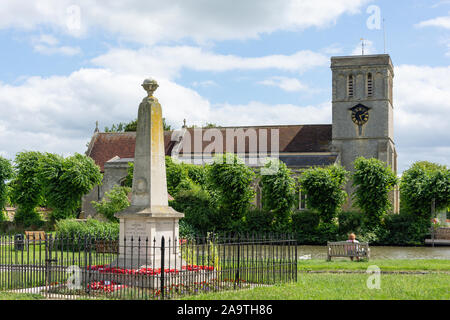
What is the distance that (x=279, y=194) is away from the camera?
4400 centimetres

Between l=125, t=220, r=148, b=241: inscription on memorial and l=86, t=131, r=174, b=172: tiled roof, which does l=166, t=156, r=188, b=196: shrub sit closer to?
l=86, t=131, r=174, b=172: tiled roof

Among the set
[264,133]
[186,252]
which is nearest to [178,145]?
[264,133]

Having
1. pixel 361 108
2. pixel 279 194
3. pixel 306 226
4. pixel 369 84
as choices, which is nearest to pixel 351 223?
pixel 306 226

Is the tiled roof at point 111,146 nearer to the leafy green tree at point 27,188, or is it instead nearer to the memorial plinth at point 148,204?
the leafy green tree at point 27,188

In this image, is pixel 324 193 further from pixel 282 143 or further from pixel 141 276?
pixel 141 276

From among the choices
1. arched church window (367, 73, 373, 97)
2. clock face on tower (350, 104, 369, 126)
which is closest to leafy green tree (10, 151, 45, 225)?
clock face on tower (350, 104, 369, 126)

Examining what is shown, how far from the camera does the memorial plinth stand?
14688 mm

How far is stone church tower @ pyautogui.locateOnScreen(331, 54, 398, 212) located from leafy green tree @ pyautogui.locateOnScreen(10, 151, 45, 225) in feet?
91.3

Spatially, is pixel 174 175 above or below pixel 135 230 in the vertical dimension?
above

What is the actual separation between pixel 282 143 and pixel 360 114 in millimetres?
8300

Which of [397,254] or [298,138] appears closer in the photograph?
[397,254]

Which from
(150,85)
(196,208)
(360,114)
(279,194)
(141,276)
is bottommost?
(196,208)

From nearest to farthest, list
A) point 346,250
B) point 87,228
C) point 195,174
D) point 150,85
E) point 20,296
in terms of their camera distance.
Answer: point 20,296, point 150,85, point 346,250, point 87,228, point 195,174

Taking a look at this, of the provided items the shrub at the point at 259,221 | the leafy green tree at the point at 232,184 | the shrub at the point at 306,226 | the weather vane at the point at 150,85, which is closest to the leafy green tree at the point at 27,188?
the leafy green tree at the point at 232,184
